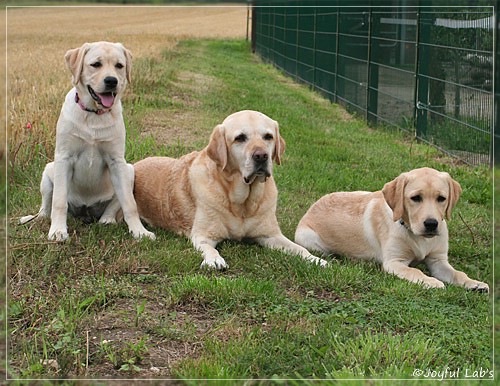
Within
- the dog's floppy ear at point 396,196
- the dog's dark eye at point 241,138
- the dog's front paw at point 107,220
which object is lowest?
the dog's front paw at point 107,220

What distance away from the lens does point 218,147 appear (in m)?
5.36

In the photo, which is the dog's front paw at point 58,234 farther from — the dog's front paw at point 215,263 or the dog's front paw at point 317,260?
the dog's front paw at point 317,260

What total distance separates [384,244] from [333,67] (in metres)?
11.3

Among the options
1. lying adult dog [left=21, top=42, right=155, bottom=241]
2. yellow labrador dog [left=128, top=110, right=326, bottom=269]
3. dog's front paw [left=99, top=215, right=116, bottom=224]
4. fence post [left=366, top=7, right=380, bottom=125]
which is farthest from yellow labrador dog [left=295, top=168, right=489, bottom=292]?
fence post [left=366, top=7, right=380, bottom=125]

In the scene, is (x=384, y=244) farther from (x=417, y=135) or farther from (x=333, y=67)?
(x=333, y=67)

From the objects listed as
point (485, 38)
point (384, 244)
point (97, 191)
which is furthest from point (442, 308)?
point (485, 38)

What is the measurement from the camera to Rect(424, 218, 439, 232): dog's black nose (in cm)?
480

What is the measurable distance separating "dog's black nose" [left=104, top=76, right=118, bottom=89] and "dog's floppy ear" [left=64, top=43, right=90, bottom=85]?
0.24 metres

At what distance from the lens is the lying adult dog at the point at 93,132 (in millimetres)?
5531

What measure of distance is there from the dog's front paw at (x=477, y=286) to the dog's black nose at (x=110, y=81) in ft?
9.39

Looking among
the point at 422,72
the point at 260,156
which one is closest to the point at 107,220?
the point at 260,156

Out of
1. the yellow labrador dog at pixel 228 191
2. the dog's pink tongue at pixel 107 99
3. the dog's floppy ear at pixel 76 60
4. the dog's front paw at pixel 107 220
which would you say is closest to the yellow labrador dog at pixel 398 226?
the yellow labrador dog at pixel 228 191

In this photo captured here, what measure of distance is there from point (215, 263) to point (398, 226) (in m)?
1.31

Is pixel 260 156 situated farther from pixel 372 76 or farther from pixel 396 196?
pixel 372 76
